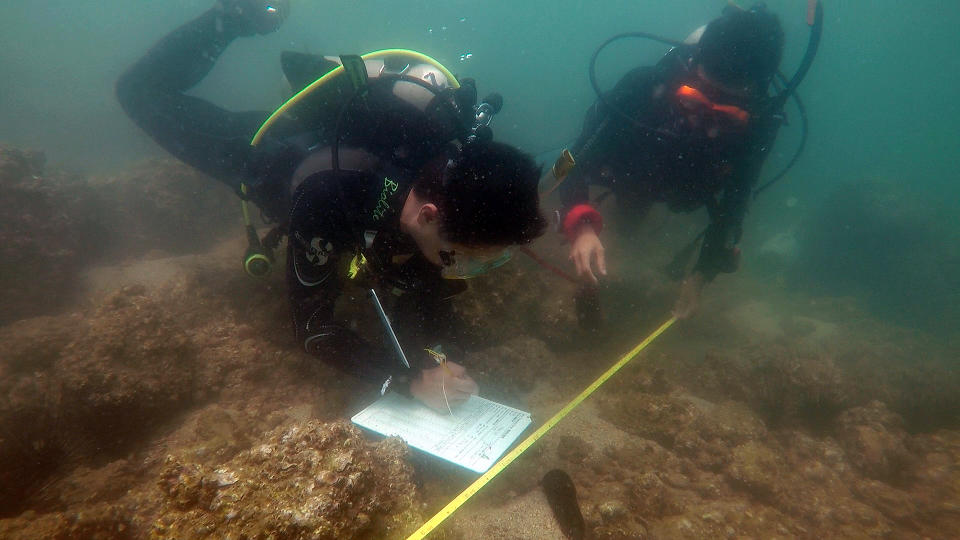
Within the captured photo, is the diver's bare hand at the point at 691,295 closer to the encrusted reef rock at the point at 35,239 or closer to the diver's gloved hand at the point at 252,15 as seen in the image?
the diver's gloved hand at the point at 252,15

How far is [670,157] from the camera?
509 cm

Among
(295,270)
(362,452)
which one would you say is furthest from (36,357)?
(362,452)

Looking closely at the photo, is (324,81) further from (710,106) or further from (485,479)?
(710,106)

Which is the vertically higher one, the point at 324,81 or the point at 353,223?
the point at 324,81

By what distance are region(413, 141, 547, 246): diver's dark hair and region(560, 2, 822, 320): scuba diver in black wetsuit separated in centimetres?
164

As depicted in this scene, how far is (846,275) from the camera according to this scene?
1584 cm

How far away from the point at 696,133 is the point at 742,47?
87 centimetres

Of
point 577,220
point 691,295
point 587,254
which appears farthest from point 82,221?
point 691,295

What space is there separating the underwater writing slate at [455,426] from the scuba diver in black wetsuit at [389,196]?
5.2 inches

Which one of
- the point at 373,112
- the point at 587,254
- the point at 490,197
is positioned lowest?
the point at 587,254

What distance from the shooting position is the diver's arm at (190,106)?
4312mm

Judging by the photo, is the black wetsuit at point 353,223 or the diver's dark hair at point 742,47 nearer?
the black wetsuit at point 353,223

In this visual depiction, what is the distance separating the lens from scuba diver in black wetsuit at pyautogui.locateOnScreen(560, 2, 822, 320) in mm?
4223

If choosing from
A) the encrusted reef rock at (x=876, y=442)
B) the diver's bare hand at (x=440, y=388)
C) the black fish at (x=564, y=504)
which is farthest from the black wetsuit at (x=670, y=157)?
the black fish at (x=564, y=504)
